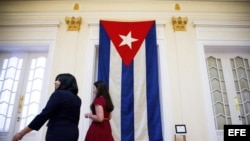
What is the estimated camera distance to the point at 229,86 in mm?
3865

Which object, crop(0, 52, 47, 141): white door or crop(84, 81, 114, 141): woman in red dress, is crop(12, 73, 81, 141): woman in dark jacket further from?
crop(0, 52, 47, 141): white door

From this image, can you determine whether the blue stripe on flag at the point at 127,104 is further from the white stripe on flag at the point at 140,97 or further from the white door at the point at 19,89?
the white door at the point at 19,89

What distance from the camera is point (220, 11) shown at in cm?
419

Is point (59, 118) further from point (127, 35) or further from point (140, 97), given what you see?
point (127, 35)

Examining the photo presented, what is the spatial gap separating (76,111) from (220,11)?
3.75 metres

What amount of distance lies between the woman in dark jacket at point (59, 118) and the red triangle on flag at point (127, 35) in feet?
6.76

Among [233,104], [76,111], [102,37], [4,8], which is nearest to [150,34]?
[102,37]

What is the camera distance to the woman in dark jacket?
1618 millimetres

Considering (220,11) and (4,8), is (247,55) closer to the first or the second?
(220,11)

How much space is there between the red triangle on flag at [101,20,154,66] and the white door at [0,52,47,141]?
1434 mm

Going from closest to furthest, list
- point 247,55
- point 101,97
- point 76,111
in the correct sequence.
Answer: point 76,111 → point 101,97 → point 247,55

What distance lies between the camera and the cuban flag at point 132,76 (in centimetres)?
333

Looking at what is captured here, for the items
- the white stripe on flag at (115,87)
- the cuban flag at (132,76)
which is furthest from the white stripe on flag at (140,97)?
the white stripe on flag at (115,87)

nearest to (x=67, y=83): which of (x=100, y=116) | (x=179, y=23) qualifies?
(x=100, y=116)
